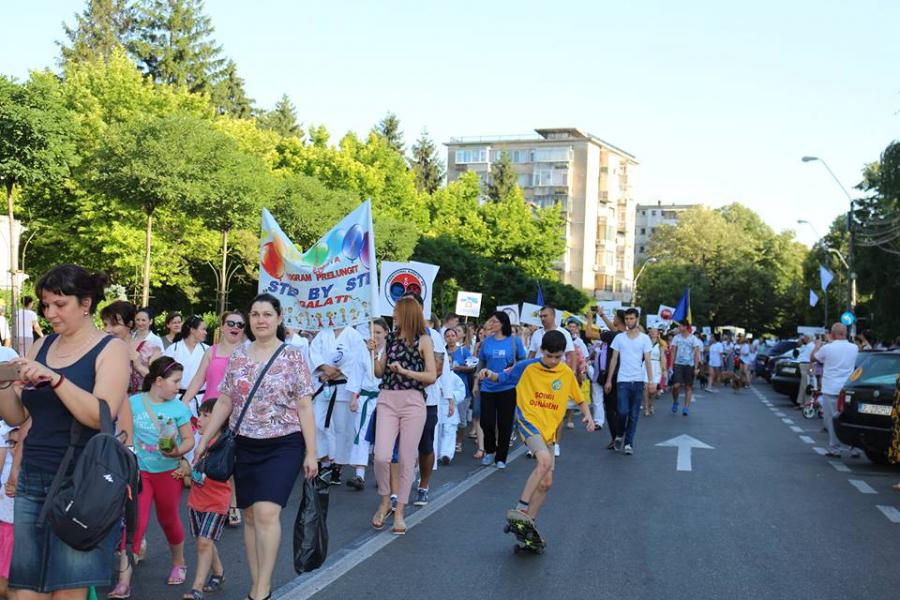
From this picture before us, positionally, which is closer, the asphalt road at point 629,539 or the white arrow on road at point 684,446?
the asphalt road at point 629,539

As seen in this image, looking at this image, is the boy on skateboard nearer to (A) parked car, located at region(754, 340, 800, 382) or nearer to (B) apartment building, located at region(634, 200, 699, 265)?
(A) parked car, located at region(754, 340, 800, 382)

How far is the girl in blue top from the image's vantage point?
1292cm

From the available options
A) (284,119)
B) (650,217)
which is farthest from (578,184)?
(650,217)

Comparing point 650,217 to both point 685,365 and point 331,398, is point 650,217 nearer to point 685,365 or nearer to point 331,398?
point 685,365

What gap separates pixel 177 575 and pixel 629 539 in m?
3.50

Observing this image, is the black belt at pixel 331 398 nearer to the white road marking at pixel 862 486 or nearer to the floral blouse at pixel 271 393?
the floral blouse at pixel 271 393

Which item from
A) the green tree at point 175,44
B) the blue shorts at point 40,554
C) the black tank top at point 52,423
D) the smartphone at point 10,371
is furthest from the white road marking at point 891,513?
the green tree at point 175,44

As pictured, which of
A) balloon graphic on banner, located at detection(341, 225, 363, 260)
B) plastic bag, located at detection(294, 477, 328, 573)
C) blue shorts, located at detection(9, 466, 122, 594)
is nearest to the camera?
blue shorts, located at detection(9, 466, 122, 594)

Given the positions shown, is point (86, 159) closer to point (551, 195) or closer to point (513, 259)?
point (513, 259)

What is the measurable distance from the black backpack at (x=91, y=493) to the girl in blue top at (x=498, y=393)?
29.1 ft

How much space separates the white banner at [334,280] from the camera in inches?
388

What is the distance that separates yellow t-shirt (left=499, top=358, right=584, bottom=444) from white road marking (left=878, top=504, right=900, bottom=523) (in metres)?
3.45

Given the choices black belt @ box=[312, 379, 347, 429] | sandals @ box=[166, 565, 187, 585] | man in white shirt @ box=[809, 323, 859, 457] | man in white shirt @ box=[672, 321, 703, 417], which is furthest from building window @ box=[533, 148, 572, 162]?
sandals @ box=[166, 565, 187, 585]

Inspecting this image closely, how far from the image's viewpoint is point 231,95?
77625 mm
